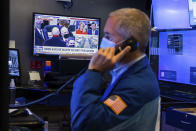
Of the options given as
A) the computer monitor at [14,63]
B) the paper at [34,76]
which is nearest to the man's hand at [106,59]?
the computer monitor at [14,63]

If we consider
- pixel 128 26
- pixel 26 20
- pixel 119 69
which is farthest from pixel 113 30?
pixel 26 20

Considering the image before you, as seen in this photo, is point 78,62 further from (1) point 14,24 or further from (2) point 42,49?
(1) point 14,24

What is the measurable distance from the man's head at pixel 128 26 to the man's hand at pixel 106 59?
0.07m

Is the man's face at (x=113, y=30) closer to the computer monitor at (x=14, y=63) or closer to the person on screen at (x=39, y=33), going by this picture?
the computer monitor at (x=14, y=63)

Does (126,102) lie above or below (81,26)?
below

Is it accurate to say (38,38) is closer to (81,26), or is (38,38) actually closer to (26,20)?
(26,20)

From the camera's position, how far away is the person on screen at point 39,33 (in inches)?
167

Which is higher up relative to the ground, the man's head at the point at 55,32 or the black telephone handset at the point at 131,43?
the man's head at the point at 55,32

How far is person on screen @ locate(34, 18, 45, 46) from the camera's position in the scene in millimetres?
4234

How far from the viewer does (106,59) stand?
117cm

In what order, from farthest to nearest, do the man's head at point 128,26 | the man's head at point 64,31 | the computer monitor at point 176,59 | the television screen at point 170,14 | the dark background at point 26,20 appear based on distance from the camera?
the man's head at point 64,31 → the dark background at point 26,20 → the television screen at point 170,14 → the computer monitor at point 176,59 → the man's head at point 128,26

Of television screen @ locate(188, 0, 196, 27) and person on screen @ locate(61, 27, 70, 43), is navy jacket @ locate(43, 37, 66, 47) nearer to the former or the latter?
person on screen @ locate(61, 27, 70, 43)

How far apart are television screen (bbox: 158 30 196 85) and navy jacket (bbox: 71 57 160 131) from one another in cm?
163

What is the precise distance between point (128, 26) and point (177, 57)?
186cm
